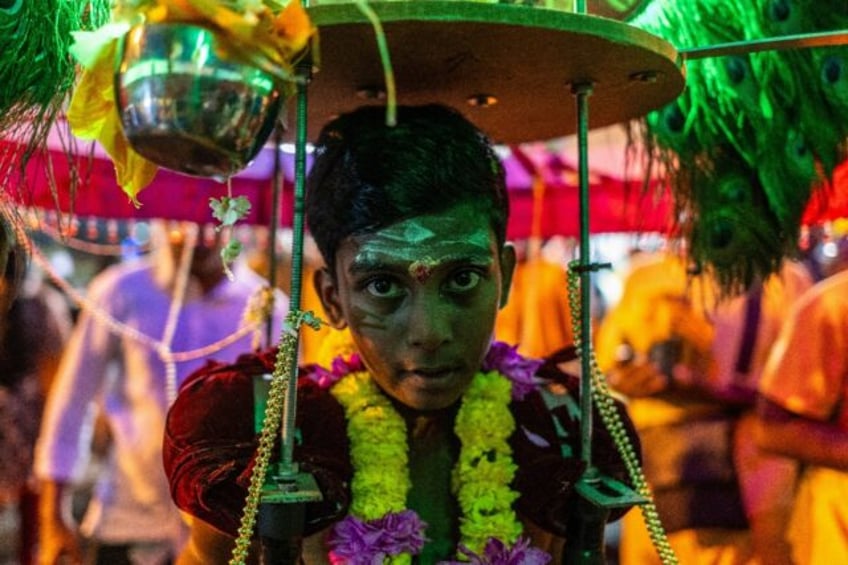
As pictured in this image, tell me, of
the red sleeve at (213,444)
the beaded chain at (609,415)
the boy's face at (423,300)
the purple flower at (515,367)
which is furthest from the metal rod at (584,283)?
the red sleeve at (213,444)

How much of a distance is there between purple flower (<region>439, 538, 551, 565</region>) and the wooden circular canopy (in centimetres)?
64

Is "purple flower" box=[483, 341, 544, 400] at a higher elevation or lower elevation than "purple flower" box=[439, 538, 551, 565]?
higher

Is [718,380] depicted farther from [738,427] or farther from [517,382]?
[517,382]

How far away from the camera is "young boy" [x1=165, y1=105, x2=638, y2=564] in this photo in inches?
51.3

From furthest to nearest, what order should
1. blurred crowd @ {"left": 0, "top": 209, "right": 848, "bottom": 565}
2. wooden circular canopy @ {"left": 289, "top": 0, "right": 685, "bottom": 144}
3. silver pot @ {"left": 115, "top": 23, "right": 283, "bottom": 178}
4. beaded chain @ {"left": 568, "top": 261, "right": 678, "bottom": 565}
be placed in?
blurred crowd @ {"left": 0, "top": 209, "right": 848, "bottom": 565}, beaded chain @ {"left": 568, "top": 261, "right": 678, "bottom": 565}, wooden circular canopy @ {"left": 289, "top": 0, "right": 685, "bottom": 144}, silver pot @ {"left": 115, "top": 23, "right": 283, "bottom": 178}

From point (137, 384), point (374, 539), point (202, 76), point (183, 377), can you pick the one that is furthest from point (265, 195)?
point (202, 76)

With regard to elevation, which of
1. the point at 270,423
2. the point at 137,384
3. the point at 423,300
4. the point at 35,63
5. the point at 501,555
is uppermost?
the point at 35,63

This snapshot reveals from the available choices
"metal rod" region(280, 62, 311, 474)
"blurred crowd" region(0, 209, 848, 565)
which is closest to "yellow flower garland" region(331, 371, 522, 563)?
"metal rod" region(280, 62, 311, 474)

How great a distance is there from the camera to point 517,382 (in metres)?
1.58

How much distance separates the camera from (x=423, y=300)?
51.0 inches

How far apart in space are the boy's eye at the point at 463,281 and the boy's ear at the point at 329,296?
0.19 metres

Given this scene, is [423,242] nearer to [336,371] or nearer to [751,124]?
[336,371]

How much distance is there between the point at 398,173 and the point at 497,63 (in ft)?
0.68

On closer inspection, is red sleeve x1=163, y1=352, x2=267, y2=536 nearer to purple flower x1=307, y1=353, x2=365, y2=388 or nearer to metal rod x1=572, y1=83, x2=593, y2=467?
purple flower x1=307, y1=353, x2=365, y2=388
